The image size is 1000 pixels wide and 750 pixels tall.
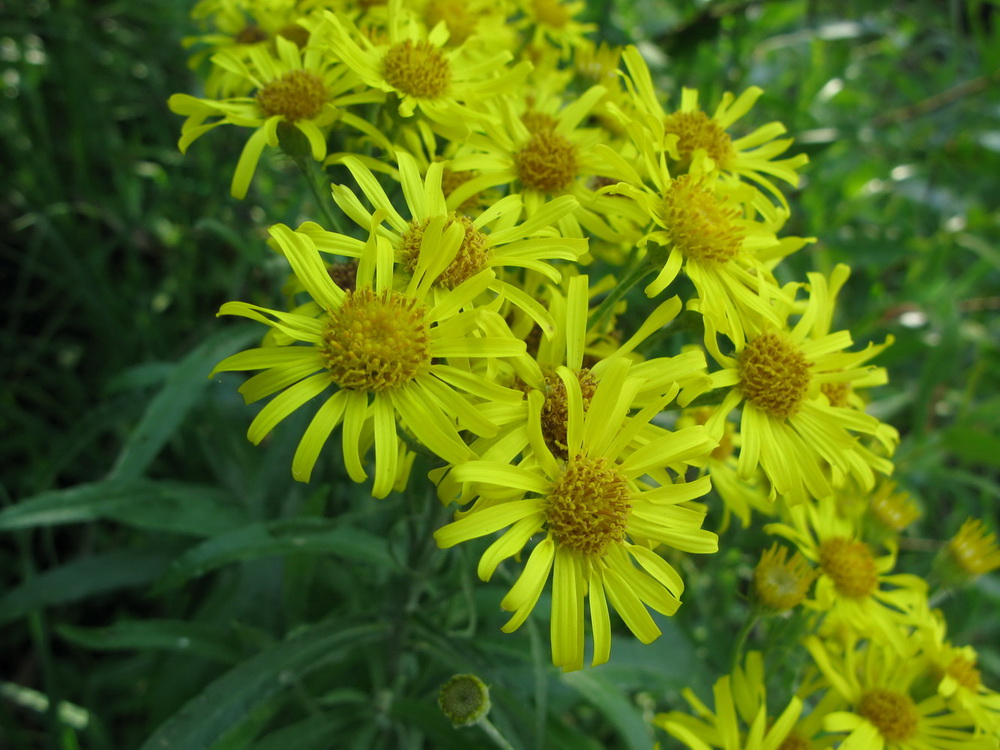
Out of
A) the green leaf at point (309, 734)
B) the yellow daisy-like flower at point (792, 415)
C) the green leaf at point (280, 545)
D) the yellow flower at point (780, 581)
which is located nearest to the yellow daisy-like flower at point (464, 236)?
the yellow daisy-like flower at point (792, 415)

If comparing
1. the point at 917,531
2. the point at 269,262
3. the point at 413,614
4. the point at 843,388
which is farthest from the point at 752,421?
the point at 917,531

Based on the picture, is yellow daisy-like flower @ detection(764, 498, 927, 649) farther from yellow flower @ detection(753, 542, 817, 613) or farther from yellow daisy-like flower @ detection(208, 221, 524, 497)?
yellow daisy-like flower @ detection(208, 221, 524, 497)

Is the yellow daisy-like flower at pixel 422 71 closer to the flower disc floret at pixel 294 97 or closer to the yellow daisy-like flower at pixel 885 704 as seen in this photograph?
the flower disc floret at pixel 294 97

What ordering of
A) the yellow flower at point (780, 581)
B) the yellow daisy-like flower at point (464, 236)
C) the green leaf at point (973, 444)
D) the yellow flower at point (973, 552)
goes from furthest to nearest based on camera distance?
the green leaf at point (973, 444), the yellow flower at point (973, 552), the yellow flower at point (780, 581), the yellow daisy-like flower at point (464, 236)

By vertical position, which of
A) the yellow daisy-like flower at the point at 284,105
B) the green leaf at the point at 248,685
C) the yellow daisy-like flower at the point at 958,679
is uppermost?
the yellow daisy-like flower at the point at 284,105

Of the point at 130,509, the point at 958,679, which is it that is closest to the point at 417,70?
the point at 130,509

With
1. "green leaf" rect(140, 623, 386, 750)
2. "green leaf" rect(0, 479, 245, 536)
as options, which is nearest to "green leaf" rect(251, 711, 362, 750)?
"green leaf" rect(140, 623, 386, 750)

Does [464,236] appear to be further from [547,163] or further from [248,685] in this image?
[248,685]
